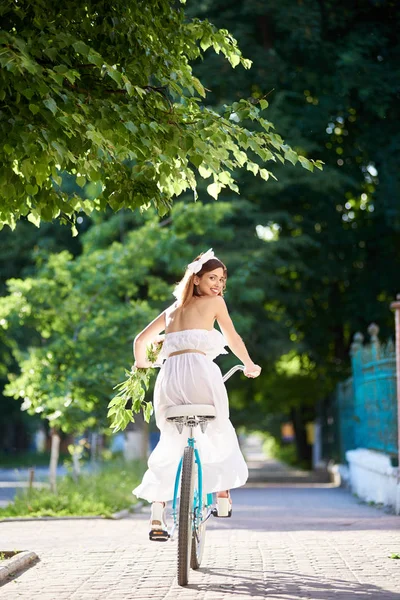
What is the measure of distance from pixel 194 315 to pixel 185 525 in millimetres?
1408

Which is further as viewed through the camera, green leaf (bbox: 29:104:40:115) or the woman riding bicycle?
the woman riding bicycle

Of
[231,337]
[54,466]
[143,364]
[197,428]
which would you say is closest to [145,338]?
[143,364]

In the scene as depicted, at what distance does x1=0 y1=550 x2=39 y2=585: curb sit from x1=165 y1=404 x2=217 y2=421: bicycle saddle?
1519mm

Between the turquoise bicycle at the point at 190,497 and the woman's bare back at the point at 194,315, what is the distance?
0.56 m

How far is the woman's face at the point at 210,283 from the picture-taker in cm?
745

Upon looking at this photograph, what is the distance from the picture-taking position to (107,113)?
24.5 ft

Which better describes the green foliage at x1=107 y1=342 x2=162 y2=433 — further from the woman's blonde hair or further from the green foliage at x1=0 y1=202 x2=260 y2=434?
the green foliage at x1=0 y1=202 x2=260 y2=434

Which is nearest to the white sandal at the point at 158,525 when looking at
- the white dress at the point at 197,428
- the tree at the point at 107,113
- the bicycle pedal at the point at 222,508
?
the white dress at the point at 197,428

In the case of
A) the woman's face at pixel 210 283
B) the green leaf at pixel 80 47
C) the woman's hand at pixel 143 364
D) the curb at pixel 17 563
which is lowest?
the curb at pixel 17 563

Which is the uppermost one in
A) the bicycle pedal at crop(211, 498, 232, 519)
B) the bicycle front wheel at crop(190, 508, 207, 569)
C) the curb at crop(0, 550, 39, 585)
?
the bicycle pedal at crop(211, 498, 232, 519)

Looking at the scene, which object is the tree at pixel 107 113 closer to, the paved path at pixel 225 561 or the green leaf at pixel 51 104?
the green leaf at pixel 51 104

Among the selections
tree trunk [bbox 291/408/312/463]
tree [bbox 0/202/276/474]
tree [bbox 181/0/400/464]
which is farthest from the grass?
tree trunk [bbox 291/408/312/463]

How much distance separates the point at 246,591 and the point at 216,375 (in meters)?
1.43

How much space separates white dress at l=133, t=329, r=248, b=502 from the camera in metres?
7.23
